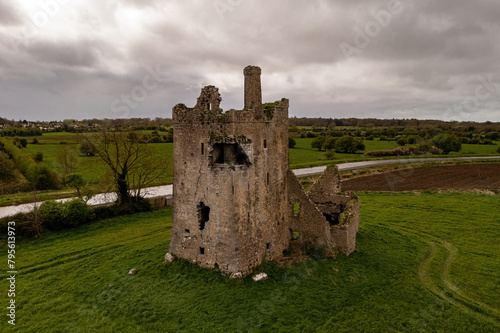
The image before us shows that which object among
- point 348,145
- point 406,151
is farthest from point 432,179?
point 348,145

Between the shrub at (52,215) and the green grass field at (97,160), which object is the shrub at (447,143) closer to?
the green grass field at (97,160)

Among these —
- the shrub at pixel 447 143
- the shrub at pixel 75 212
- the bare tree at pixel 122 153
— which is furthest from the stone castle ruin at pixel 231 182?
the shrub at pixel 447 143

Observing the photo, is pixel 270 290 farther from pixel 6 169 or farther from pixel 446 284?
pixel 6 169

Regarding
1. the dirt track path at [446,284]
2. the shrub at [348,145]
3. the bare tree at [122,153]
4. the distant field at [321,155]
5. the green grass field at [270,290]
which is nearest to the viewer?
the green grass field at [270,290]

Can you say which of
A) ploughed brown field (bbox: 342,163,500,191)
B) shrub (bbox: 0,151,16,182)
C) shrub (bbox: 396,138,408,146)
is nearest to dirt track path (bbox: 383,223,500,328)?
ploughed brown field (bbox: 342,163,500,191)

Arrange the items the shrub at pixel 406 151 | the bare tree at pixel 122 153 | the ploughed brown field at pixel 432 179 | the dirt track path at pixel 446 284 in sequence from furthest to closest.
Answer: the shrub at pixel 406 151
the ploughed brown field at pixel 432 179
the bare tree at pixel 122 153
the dirt track path at pixel 446 284

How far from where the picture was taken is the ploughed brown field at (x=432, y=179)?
4200 cm

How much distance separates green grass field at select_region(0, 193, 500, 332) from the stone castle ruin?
50.4 inches

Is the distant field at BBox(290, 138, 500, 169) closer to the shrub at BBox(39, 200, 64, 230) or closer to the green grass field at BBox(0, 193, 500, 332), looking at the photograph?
the green grass field at BBox(0, 193, 500, 332)

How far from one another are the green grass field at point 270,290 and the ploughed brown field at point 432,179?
1938cm

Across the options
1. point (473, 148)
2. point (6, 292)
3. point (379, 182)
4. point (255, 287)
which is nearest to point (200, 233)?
point (255, 287)

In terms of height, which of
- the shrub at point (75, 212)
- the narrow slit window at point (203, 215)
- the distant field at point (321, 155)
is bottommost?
the shrub at point (75, 212)

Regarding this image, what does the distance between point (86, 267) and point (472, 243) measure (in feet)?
84.7

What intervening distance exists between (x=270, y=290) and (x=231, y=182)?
5.58 m
